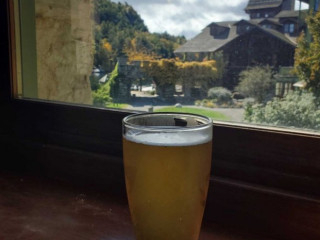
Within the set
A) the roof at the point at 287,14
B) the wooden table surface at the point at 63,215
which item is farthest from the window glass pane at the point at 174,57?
the wooden table surface at the point at 63,215

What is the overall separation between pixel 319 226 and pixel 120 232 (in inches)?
13.1

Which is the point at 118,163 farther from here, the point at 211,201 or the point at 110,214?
the point at 211,201

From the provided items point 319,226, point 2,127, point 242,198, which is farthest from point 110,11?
point 319,226

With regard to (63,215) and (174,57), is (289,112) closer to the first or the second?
(174,57)

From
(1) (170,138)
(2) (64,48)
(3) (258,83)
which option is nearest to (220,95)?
(3) (258,83)

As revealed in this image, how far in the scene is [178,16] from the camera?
815 millimetres

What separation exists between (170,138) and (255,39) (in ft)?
1.09

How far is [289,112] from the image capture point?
693mm

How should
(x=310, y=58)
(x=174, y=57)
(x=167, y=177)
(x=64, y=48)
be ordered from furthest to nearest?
(x=64, y=48) < (x=174, y=57) < (x=310, y=58) < (x=167, y=177)

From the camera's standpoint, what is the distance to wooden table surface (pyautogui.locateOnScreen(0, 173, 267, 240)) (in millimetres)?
664

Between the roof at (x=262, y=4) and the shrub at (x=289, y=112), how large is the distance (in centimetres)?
16

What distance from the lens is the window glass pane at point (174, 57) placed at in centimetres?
69

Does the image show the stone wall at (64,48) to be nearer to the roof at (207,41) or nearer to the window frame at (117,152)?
the window frame at (117,152)

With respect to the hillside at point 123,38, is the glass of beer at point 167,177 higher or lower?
lower
